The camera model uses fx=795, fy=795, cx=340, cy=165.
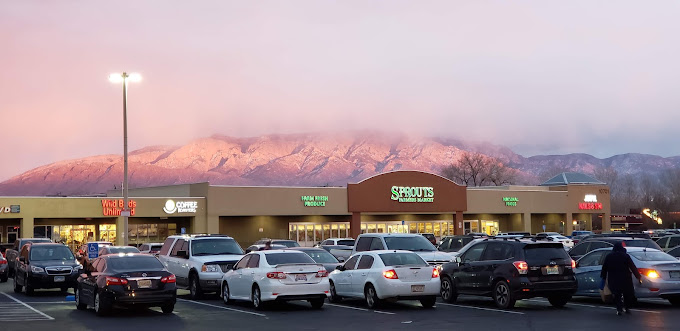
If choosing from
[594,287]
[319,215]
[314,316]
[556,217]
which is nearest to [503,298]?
[594,287]

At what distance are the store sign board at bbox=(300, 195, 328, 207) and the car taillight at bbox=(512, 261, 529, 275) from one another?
43.6 m

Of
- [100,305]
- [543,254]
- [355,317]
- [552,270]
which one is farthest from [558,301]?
[100,305]

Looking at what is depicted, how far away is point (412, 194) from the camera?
6844 centimetres

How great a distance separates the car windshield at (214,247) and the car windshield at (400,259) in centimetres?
710

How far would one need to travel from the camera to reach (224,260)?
25.0 metres

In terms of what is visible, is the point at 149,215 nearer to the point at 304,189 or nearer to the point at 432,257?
the point at 304,189

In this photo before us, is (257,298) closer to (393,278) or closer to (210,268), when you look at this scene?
(393,278)

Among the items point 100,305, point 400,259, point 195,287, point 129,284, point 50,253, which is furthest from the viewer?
point 50,253

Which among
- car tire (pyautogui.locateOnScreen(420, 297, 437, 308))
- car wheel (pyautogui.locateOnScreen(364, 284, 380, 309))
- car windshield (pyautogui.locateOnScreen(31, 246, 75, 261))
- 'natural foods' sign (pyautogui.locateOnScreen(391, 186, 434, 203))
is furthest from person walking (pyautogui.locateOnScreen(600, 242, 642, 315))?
'natural foods' sign (pyautogui.locateOnScreen(391, 186, 434, 203))

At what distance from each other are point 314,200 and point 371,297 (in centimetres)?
4245

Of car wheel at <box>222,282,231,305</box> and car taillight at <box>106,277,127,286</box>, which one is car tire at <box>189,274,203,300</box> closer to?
car wheel at <box>222,282,231,305</box>

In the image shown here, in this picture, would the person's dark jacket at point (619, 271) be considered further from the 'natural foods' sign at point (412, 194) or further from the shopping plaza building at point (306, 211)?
the 'natural foods' sign at point (412, 194)

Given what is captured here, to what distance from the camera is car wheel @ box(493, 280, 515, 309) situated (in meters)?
19.8

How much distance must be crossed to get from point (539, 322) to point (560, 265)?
3.06 m
